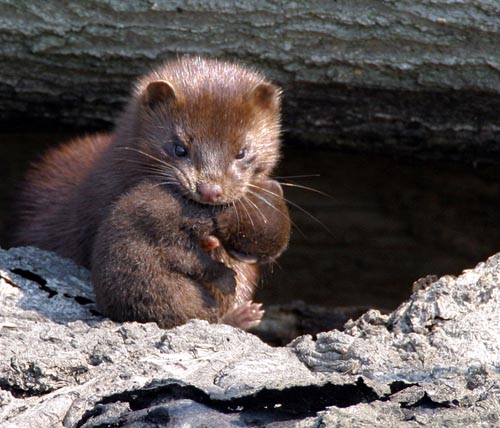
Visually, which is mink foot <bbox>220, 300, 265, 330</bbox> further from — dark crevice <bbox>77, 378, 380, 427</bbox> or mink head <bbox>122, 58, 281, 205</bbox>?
dark crevice <bbox>77, 378, 380, 427</bbox>

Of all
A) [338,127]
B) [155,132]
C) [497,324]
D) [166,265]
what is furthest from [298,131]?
[497,324]

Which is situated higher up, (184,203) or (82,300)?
(184,203)

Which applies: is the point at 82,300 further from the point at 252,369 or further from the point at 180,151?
the point at 252,369

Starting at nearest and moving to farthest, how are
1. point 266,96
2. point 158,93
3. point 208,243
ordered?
point 208,243, point 158,93, point 266,96

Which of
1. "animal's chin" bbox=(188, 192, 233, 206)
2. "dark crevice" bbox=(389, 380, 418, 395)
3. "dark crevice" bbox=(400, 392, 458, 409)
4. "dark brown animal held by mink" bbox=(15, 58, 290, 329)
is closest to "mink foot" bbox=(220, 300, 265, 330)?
"dark brown animal held by mink" bbox=(15, 58, 290, 329)

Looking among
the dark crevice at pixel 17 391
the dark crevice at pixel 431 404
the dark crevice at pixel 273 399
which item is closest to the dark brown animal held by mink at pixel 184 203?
the dark crevice at pixel 17 391

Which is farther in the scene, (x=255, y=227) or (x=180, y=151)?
(x=180, y=151)

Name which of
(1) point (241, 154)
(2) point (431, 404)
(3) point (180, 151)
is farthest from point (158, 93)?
(2) point (431, 404)
